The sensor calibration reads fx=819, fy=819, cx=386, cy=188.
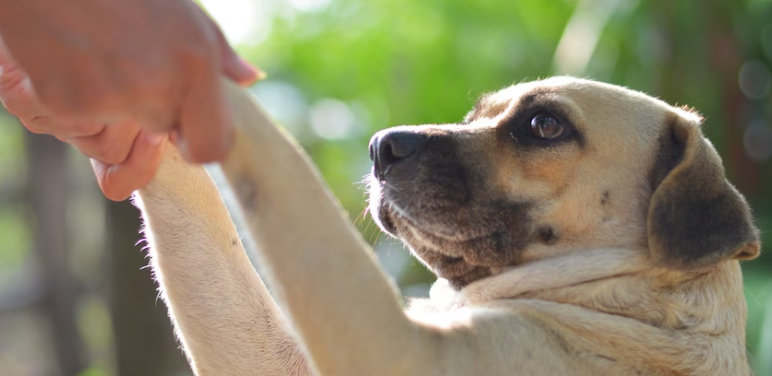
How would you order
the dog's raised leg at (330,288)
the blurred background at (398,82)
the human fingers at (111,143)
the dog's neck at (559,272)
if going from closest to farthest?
the dog's raised leg at (330,288) < the human fingers at (111,143) < the dog's neck at (559,272) < the blurred background at (398,82)

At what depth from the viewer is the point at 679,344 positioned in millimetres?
2830

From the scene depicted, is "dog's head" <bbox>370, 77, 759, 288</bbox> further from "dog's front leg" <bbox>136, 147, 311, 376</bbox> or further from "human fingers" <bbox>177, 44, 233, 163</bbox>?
"human fingers" <bbox>177, 44, 233, 163</bbox>

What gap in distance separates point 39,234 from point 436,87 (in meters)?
6.79

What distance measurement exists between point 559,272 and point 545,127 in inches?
24.4

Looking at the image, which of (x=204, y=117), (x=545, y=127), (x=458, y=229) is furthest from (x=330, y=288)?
(x=545, y=127)

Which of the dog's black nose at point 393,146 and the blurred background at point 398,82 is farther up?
the dog's black nose at point 393,146

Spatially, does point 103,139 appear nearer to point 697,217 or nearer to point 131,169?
point 131,169

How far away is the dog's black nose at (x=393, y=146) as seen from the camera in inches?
120

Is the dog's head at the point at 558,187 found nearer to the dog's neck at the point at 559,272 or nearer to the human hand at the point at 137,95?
the dog's neck at the point at 559,272

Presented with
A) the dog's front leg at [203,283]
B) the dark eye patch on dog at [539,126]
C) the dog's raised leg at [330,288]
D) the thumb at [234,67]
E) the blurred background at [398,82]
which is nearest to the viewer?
the thumb at [234,67]

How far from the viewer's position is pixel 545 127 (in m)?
3.27

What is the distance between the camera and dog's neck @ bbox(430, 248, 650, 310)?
117 inches

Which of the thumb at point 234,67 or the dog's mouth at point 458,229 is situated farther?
the dog's mouth at point 458,229

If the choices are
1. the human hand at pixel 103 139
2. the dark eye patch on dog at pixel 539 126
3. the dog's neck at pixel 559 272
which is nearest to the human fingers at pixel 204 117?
the human hand at pixel 103 139
